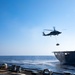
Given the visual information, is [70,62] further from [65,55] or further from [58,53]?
[58,53]

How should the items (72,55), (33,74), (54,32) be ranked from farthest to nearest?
(72,55)
(54,32)
(33,74)

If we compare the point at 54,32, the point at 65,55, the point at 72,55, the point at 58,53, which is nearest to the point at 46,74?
the point at 54,32

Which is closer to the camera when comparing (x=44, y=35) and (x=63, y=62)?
(x=44, y=35)

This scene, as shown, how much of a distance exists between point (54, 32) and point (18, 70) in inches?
824

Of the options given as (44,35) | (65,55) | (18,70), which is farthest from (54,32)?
(65,55)

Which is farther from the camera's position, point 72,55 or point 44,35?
point 72,55

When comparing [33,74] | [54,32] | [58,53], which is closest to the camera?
[33,74]

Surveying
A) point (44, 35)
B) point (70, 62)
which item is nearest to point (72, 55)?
point (70, 62)

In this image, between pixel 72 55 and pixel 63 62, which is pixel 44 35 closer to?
pixel 72 55

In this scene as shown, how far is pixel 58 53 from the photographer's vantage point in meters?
94.4

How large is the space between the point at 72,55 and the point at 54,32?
1411 inches

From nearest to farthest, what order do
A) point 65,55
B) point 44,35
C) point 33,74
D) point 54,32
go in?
1. point 33,74
2. point 54,32
3. point 44,35
4. point 65,55

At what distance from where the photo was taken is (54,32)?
4603 cm

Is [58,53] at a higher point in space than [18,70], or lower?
higher
